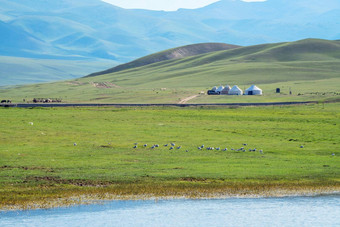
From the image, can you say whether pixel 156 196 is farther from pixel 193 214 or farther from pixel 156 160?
pixel 156 160

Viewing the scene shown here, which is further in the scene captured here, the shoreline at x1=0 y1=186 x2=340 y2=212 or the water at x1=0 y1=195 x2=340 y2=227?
the shoreline at x1=0 y1=186 x2=340 y2=212

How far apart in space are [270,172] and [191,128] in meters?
23.6

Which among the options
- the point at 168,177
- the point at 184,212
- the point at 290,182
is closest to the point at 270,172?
the point at 290,182

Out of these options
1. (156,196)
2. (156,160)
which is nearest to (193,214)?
(156,196)

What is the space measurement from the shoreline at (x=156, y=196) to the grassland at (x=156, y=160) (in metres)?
0.05

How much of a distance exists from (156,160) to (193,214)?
33.3ft

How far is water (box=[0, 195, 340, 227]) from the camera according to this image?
87.2 ft

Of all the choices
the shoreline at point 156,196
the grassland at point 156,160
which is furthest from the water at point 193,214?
the grassland at point 156,160

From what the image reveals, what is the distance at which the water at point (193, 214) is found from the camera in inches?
1046

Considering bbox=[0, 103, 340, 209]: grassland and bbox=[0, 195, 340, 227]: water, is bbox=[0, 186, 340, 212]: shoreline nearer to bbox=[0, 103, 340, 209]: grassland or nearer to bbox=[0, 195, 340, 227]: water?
bbox=[0, 103, 340, 209]: grassland

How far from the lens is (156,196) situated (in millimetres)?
29797

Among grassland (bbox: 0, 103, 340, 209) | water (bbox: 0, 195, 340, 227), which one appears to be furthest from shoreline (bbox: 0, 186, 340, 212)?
water (bbox: 0, 195, 340, 227)

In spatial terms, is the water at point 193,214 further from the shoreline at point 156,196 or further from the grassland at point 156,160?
the grassland at point 156,160

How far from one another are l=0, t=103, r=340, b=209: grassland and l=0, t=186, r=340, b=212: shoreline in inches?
2.1
